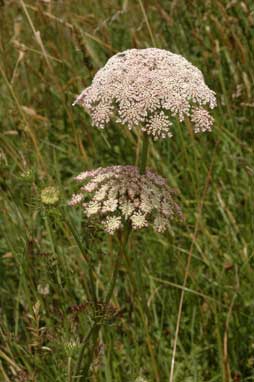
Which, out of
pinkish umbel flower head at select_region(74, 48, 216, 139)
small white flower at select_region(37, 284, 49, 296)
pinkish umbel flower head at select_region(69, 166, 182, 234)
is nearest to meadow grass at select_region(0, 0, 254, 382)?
small white flower at select_region(37, 284, 49, 296)

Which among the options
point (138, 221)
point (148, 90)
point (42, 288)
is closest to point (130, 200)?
point (138, 221)

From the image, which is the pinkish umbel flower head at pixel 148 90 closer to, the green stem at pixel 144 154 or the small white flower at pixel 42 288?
the green stem at pixel 144 154

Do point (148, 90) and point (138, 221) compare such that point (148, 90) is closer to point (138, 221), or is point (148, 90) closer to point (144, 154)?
point (144, 154)

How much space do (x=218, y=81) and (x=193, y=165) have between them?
496 mm

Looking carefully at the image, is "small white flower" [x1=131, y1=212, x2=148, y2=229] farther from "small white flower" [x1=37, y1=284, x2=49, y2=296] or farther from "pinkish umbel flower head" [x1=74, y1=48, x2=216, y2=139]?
"small white flower" [x1=37, y1=284, x2=49, y2=296]

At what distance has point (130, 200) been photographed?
1479 mm

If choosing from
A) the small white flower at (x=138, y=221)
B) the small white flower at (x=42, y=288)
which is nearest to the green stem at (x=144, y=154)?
the small white flower at (x=138, y=221)

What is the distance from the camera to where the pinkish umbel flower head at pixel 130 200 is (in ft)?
4.76

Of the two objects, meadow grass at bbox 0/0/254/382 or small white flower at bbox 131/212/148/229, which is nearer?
small white flower at bbox 131/212/148/229

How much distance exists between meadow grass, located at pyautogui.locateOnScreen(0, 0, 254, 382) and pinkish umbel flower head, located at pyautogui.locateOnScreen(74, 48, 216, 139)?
30 centimetres

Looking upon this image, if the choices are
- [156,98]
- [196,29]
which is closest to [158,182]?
[156,98]

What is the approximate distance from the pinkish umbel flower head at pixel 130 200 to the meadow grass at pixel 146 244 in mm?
127

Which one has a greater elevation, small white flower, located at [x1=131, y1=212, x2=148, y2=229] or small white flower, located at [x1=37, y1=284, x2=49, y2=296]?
small white flower, located at [x1=131, y1=212, x2=148, y2=229]

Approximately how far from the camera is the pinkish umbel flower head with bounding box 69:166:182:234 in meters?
1.45
